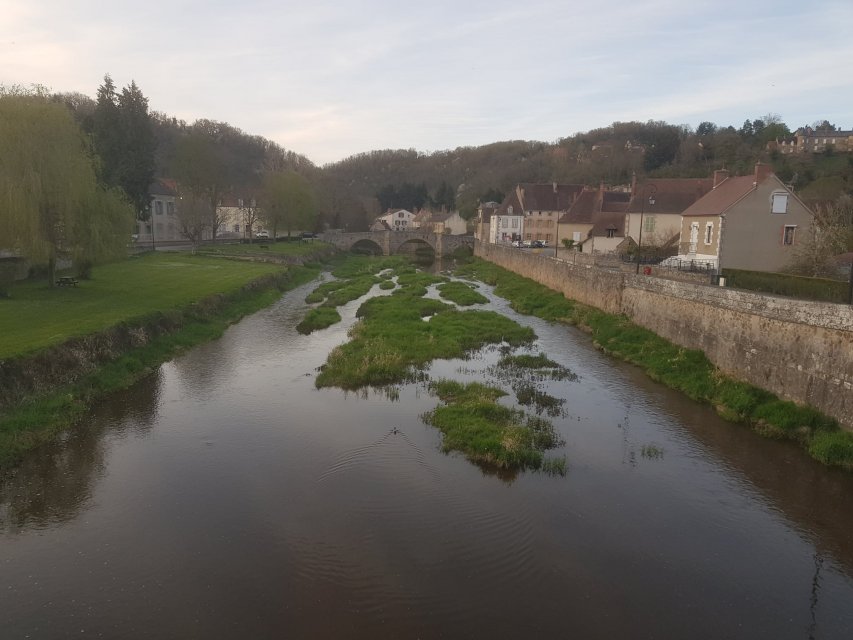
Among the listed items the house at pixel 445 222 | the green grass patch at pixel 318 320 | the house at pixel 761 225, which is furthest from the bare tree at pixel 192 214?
the house at pixel 445 222

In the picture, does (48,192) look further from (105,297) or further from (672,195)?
(672,195)

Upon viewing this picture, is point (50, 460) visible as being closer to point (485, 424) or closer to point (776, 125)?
point (485, 424)

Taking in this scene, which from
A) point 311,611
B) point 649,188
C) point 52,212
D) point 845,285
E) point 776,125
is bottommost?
point 311,611

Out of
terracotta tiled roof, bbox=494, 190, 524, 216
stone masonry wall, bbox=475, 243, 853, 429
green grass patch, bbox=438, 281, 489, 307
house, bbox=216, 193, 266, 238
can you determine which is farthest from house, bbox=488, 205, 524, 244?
stone masonry wall, bbox=475, 243, 853, 429

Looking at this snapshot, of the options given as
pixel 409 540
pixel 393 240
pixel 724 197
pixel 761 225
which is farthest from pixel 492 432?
pixel 393 240

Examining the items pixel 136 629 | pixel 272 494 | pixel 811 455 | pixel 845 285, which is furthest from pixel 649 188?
pixel 136 629

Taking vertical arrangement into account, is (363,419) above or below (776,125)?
below

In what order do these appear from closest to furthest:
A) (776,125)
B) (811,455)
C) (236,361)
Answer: (811,455), (236,361), (776,125)
